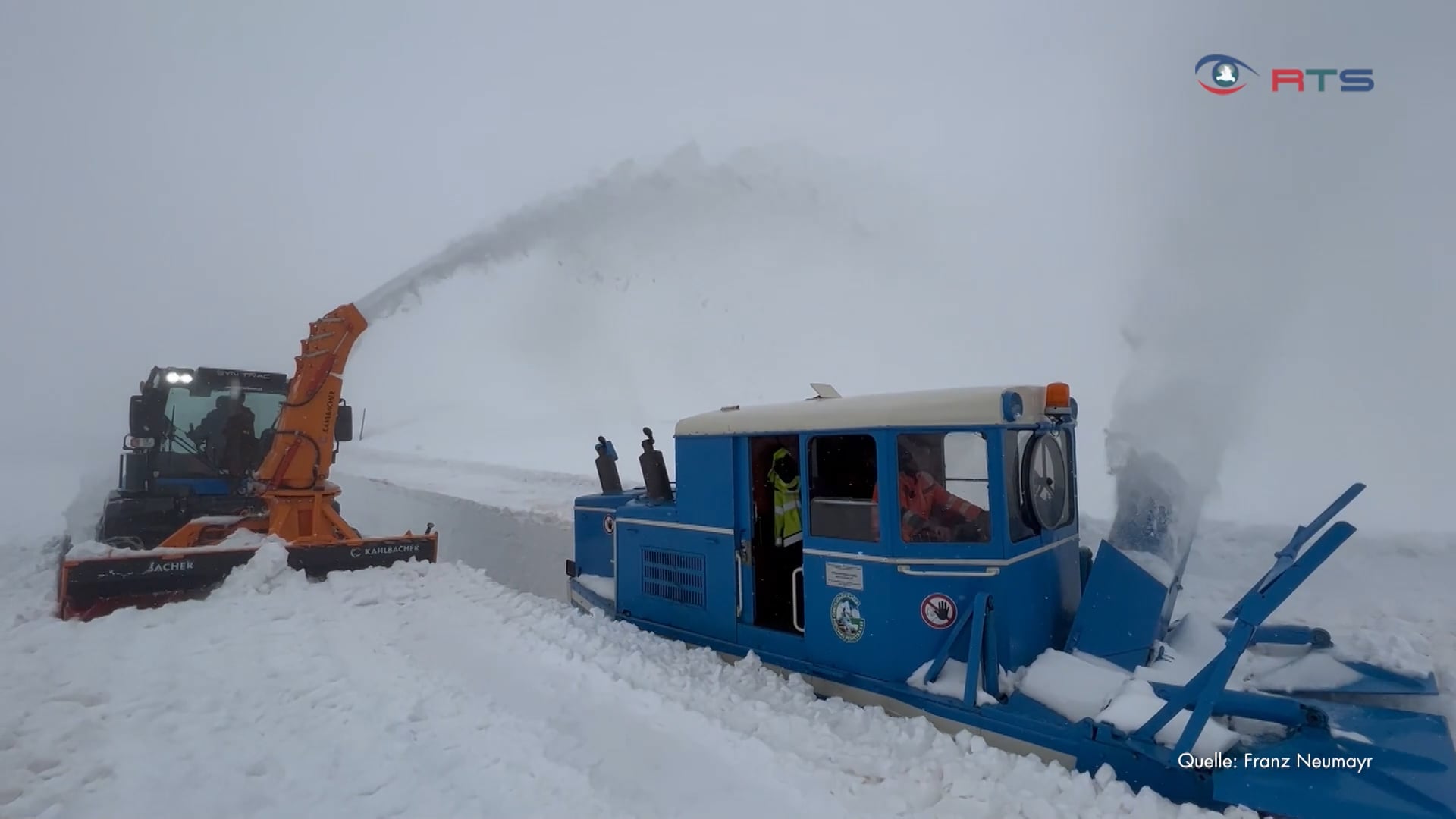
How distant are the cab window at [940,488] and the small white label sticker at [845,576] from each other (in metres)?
0.42

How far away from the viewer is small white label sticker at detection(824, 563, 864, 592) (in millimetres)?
4652

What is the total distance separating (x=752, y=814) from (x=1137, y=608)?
292cm

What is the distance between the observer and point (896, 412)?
4.48 metres

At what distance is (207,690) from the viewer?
4895mm

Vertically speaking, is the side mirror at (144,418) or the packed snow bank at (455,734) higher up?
the side mirror at (144,418)

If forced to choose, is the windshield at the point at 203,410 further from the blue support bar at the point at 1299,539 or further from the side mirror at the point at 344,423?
the blue support bar at the point at 1299,539

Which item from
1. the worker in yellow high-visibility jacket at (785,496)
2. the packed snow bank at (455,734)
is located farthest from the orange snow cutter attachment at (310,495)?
the worker in yellow high-visibility jacket at (785,496)

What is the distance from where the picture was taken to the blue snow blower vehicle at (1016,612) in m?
3.28

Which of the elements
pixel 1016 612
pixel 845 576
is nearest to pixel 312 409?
pixel 845 576

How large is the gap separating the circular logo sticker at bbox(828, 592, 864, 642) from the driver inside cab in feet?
1.87

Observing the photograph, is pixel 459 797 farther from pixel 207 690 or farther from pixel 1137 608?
pixel 1137 608

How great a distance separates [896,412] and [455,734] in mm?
3400

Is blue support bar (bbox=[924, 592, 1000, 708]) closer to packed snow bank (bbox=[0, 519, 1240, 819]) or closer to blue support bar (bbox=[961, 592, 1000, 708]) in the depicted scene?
blue support bar (bbox=[961, 592, 1000, 708])

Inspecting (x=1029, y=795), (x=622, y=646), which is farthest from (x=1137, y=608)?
(x=622, y=646)
